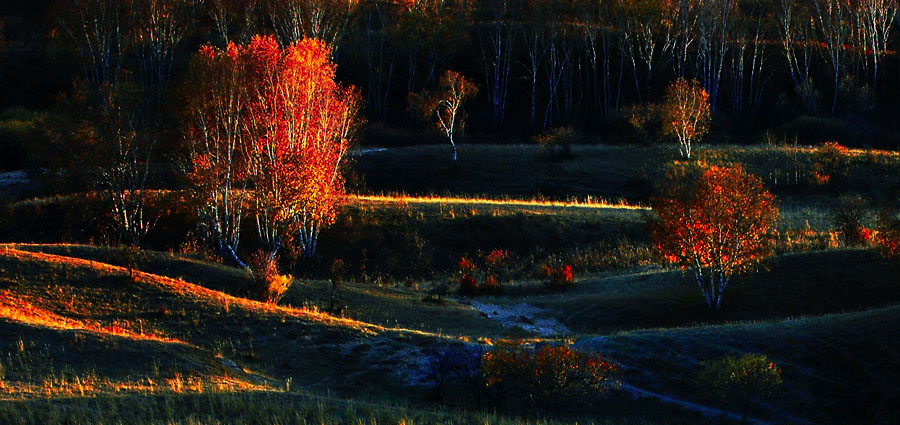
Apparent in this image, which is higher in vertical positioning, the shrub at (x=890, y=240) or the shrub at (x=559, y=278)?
the shrub at (x=890, y=240)

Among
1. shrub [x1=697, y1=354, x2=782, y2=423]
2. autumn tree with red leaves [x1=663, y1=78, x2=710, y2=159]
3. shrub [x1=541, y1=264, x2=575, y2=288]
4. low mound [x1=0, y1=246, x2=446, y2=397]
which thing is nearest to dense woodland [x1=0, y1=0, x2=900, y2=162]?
autumn tree with red leaves [x1=663, y1=78, x2=710, y2=159]

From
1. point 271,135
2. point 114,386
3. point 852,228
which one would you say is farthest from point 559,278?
point 114,386

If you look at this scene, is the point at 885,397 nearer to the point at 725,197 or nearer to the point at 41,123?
the point at 725,197

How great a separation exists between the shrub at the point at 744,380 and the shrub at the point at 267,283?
1441 centimetres

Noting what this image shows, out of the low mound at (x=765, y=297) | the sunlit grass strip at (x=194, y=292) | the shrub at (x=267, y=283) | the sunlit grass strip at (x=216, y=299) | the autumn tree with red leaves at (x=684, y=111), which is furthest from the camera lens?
the autumn tree with red leaves at (x=684, y=111)

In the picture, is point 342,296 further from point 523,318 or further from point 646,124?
point 646,124

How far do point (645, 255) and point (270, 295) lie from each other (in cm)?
1961

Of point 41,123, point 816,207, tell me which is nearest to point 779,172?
point 816,207

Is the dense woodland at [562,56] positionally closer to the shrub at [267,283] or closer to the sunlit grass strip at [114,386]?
the shrub at [267,283]

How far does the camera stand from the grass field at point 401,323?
15.9m

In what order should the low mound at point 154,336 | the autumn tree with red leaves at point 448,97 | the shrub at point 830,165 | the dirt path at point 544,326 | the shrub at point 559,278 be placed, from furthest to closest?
the autumn tree with red leaves at point 448,97 < the shrub at point 830,165 < the shrub at point 559,278 < the dirt path at point 544,326 < the low mound at point 154,336

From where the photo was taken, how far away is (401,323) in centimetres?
2597

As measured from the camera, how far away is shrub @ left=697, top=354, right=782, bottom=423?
1645cm

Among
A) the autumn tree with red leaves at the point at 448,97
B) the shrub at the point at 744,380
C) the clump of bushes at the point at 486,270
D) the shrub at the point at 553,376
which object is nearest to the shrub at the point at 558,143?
the autumn tree with red leaves at the point at 448,97
